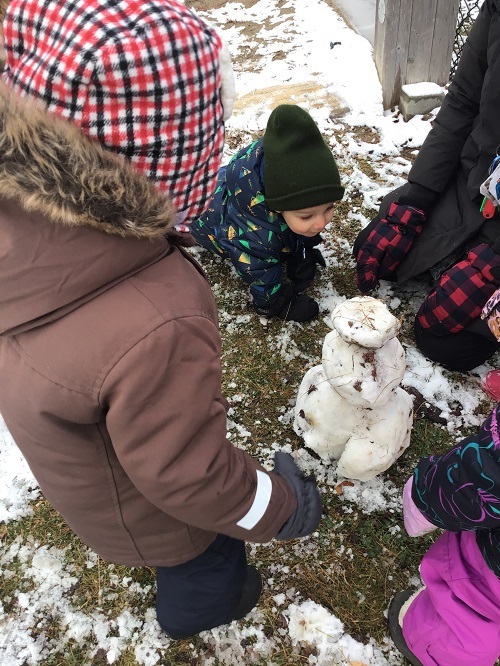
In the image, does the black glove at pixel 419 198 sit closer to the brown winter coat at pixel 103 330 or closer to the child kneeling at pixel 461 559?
the child kneeling at pixel 461 559

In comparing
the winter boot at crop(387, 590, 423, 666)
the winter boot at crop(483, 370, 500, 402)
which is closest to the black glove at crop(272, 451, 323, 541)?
the winter boot at crop(387, 590, 423, 666)

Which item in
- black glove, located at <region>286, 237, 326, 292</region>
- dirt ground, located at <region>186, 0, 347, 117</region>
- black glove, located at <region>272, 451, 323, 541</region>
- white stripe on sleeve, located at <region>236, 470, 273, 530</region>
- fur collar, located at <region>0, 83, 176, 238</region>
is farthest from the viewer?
dirt ground, located at <region>186, 0, 347, 117</region>

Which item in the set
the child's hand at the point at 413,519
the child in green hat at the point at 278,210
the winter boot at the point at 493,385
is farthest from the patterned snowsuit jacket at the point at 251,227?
the child's hand at the point at 413,519

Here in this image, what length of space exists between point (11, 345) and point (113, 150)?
44 centimetres

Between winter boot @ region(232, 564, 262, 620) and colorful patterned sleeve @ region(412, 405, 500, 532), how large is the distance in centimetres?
77

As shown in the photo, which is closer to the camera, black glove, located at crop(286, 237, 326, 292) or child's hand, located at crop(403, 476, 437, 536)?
child's hand, located at crop(403, 476, 437, 536)

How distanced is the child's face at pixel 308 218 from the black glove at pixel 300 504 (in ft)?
3.84

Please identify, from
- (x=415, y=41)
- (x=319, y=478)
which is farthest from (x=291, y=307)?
(x=415, y=41)

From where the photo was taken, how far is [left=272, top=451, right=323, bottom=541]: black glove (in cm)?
133

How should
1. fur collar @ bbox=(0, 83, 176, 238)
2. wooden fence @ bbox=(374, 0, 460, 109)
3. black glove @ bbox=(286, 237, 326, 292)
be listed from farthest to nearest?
wooden fence @ bbox=(374, 0, 460, 109), black glove @ bbox=(286, 237, 326, 292), fur collar @ bbox=(0, 83, 176, 238)

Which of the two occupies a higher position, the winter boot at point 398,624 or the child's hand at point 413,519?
the child's hand at point 413,519

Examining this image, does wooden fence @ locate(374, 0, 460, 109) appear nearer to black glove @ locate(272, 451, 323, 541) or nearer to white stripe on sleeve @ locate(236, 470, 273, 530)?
black glove @ locate(272, 451, 323, 541)

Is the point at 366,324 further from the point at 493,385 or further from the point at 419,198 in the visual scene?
the point at 419,198

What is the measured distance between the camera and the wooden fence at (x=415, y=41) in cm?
346
